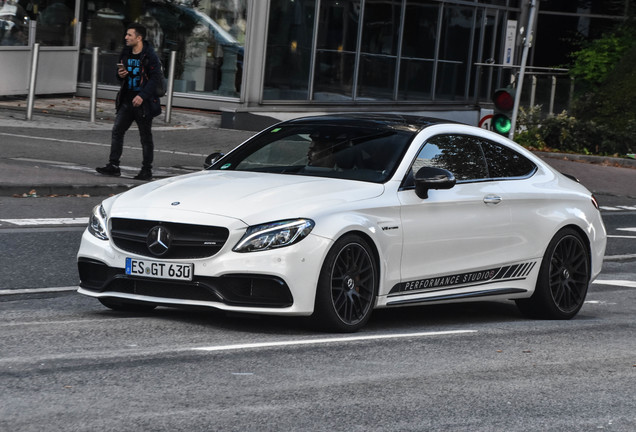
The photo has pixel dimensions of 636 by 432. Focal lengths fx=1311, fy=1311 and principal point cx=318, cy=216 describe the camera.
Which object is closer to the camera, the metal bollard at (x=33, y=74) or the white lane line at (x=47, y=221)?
the white lane line at (x=47, y=221)

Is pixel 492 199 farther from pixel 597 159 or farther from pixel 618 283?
pixel 597 159

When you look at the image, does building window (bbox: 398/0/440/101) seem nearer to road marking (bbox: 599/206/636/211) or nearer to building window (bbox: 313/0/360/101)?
building window (bbox: 313/0/360/101)

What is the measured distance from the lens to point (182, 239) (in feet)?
25.2

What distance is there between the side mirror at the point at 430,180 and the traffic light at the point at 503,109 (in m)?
8.57

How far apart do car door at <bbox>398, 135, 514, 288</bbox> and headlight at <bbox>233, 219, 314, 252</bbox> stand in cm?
99

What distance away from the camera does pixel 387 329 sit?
8.46 meters

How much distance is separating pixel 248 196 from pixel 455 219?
1.62m

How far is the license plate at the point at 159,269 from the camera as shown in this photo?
765cm

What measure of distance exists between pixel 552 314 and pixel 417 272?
5.31ft

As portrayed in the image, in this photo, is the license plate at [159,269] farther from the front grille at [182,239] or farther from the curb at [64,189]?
the curb at [64,189]

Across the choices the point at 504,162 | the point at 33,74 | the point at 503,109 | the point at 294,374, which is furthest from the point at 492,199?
the point at 33,74

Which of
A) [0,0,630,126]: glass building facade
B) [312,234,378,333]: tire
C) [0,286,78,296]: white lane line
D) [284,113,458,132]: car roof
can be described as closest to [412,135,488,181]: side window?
[284,113,458,132]: car roof

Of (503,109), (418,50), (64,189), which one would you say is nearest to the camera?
(64,189)

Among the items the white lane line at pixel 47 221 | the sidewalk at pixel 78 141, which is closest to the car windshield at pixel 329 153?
the white lane line at pixel 47 221
